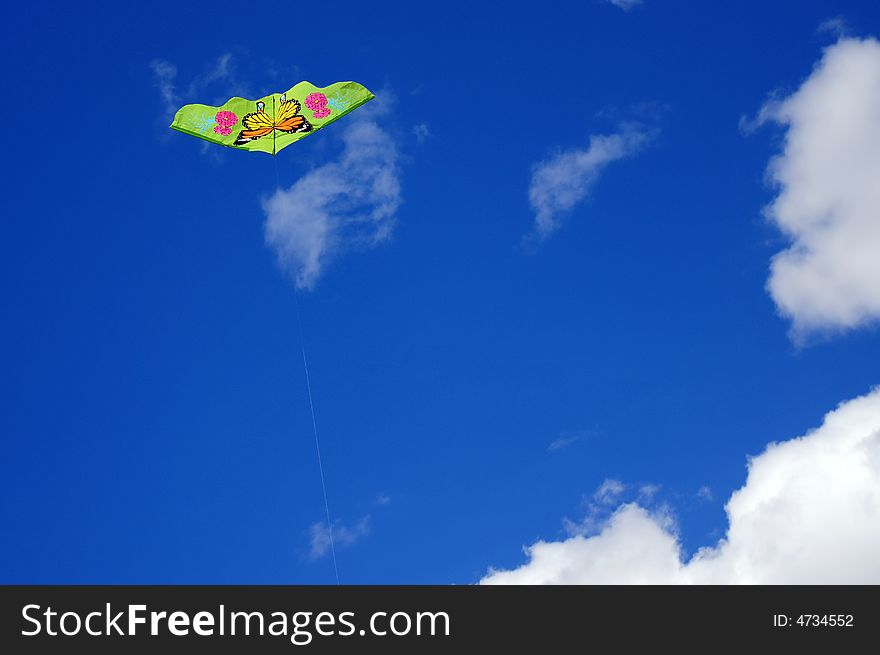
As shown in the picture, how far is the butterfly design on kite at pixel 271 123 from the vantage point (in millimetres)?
29406

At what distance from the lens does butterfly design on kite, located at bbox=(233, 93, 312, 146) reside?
29406 millimetres

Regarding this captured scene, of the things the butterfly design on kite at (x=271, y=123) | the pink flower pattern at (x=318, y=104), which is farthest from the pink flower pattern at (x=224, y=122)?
the pink flower pattern at (x=318, y=104)

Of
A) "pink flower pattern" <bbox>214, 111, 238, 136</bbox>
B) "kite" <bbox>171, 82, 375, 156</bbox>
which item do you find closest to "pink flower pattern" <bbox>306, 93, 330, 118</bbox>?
"kite" <bbox>171, 82, 375, 156</bbox>

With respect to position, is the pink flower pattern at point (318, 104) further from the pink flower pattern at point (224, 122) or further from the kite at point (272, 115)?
the pink flower pattern at point (224, 122)

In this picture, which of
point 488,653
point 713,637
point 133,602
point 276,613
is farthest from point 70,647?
point 713,637

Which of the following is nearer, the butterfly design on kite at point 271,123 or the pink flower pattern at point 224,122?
the butterfly design on kite at point 271,123

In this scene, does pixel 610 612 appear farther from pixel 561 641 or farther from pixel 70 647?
pixel 70 647

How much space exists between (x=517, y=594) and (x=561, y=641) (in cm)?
95

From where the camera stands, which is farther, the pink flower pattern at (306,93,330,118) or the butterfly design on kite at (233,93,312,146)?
the pink flower pattern at (306,93,330,118)

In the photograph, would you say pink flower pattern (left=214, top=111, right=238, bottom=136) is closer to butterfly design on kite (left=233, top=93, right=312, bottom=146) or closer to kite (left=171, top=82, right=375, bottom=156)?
kite (left=171, top=82, right=375, bottom=156)

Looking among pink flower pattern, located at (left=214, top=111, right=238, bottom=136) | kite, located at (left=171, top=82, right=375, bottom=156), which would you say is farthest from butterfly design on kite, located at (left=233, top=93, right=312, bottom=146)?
pink flower pattern, located at (left=214, top=111, right=238, bottom=136)

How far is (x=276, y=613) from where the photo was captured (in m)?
12.2

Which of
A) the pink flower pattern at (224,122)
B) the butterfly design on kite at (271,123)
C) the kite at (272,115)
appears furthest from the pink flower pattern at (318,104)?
the pink flower pattern at (224,122)

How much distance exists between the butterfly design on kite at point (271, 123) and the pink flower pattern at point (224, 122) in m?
0.37
